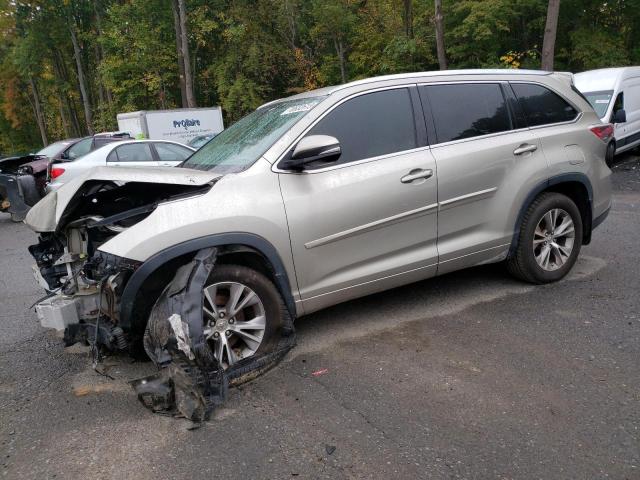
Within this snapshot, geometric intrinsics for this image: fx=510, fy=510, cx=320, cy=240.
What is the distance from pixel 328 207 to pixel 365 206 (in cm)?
29

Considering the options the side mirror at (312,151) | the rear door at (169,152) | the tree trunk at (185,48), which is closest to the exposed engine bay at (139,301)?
the side mirror at (312,151)

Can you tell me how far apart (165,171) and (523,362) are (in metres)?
2.72

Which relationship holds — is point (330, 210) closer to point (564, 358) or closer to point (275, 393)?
point (275, 393)

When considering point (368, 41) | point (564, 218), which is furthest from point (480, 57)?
point (564, 218)

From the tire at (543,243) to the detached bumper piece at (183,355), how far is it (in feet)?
9.19

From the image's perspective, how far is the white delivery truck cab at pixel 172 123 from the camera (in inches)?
802

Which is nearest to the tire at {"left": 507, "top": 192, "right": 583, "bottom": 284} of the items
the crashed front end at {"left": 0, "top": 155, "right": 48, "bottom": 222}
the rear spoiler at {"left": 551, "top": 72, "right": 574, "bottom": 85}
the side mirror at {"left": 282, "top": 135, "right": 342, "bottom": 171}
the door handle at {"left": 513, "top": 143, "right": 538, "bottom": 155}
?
the door handle at {"left": 513, "top": 143, "right": 538, "bottom": 155}

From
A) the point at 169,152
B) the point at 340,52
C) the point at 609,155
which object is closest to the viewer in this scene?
the point at 609,155

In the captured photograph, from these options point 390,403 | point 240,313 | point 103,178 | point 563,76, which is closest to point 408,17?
point 563,76

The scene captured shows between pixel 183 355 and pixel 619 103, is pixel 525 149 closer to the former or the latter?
pixel 183 355

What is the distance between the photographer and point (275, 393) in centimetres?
315

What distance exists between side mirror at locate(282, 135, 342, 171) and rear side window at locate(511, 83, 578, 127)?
2051 mm

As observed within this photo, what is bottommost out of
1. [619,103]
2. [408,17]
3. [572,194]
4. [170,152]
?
[572,194]

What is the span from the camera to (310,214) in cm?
346
